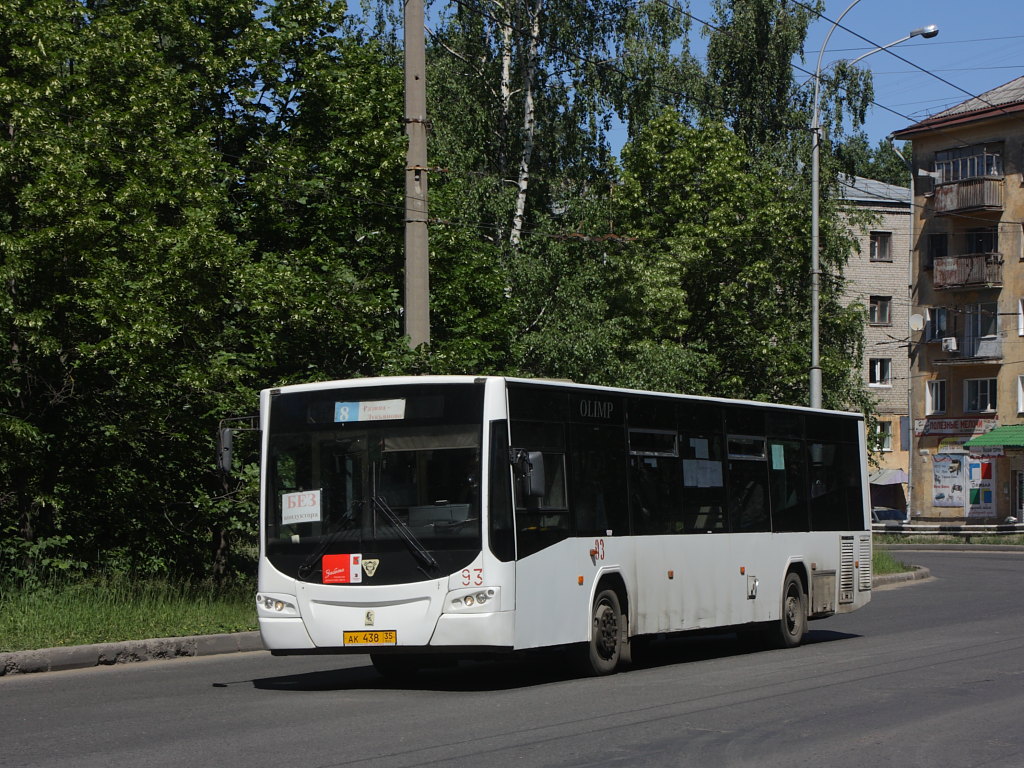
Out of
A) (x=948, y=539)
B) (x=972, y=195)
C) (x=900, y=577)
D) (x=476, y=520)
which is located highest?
(x=972, y=195)

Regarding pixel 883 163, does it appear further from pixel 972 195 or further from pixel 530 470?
pixel 530 470

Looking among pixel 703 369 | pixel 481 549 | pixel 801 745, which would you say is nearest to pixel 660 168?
pixel 703 369

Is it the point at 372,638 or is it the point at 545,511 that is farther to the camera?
the point at 545,511

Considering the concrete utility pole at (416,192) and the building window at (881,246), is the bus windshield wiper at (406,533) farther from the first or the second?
A: the building window at (881,246)

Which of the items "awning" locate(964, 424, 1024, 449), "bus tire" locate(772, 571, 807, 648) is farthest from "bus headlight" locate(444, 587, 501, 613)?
"awning" locate(964, 424, 1024, 449)

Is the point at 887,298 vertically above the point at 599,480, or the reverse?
the point at 887,298

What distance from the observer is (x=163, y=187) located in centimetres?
2109

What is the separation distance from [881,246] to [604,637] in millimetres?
62347

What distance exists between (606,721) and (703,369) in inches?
1211

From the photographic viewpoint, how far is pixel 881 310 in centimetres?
7338

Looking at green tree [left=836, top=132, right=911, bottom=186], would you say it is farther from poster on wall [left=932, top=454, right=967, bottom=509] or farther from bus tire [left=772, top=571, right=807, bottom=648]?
bus tire [left=772, top=571, right=807, bottom=648]

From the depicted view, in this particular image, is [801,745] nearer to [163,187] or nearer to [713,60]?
[163,187]

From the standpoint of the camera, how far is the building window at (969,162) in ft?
208

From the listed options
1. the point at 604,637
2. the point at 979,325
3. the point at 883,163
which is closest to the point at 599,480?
the point at 604,637
